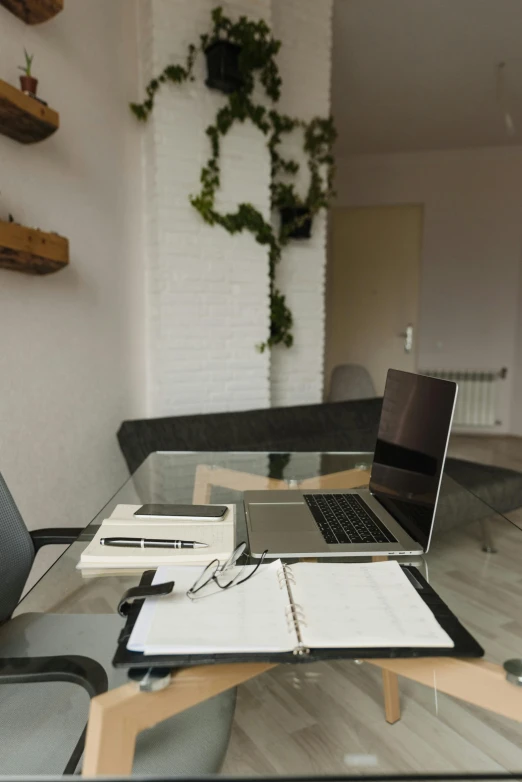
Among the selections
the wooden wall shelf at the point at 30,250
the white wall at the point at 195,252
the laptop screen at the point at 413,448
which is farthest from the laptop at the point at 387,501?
the white wall at the point at 195,252

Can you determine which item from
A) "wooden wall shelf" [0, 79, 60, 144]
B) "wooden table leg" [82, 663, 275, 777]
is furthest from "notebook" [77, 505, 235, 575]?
"wooden wall shelf" [0, 79, 60, 144]

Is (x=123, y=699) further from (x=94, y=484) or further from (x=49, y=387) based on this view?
(x=94, y=484)

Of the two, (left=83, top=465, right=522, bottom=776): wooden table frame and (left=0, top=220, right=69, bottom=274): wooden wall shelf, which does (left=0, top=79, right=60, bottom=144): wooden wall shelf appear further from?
(left=83, top=465, right=522, bottom=776): wooden table frame

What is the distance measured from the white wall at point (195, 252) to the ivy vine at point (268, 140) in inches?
1.7

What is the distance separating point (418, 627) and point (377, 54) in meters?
3.96

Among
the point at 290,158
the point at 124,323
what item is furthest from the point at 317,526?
the point at 290,158

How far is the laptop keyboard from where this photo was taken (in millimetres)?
1057

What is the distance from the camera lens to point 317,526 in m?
1.12

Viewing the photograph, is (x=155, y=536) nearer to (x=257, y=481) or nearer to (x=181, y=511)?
(x=181, y=511)

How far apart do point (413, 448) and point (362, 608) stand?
0.50 m

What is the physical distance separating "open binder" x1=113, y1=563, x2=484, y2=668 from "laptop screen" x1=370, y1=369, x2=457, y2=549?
0.91 ft

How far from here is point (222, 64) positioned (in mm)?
2707

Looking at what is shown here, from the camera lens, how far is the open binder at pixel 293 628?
2.06 feet

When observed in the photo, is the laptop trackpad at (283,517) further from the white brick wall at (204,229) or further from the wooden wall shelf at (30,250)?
the white brick wall at (204,229)
